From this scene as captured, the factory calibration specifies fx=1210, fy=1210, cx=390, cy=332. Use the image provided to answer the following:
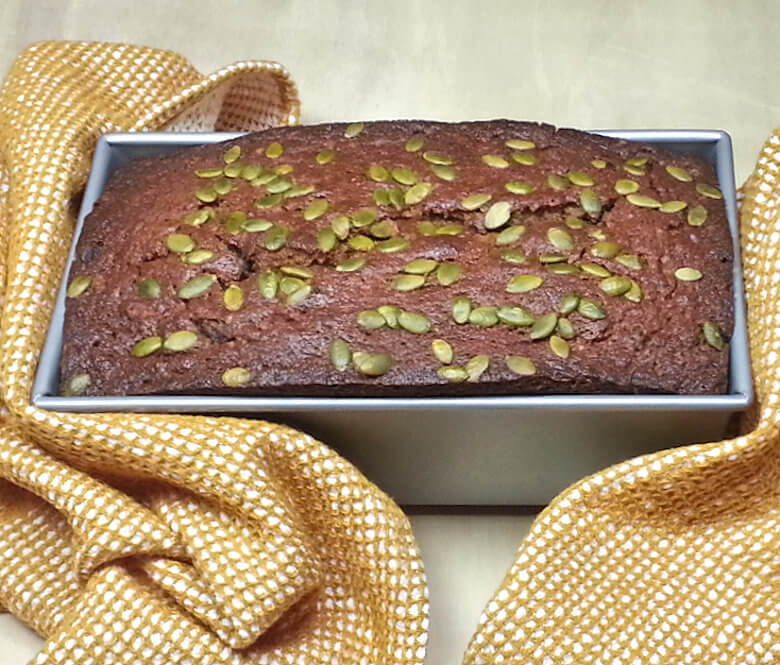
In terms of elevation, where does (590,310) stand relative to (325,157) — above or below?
below

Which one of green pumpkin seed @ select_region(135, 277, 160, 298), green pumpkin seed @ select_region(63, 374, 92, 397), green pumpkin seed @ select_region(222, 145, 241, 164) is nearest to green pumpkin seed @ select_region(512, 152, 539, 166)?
green pumpkin seed @ select_region(222, 145, 241, 164)

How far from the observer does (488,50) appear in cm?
179

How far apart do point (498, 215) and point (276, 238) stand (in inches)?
9.1

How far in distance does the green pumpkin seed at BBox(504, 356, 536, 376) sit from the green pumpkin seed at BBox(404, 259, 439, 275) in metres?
0.13

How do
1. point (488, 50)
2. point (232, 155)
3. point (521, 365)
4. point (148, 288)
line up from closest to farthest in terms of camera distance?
point (521, 365) → point (148, 288) → point (232, 155) → point (488, 50)

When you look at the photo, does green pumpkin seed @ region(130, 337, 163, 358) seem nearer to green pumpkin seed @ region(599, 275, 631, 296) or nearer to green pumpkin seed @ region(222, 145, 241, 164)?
green pumpkin seed @ region(222, 145, 241, 164)

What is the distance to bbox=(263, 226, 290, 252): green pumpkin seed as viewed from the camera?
1.25 m

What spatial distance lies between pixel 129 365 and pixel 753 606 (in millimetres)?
647

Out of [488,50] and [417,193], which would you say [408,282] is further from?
[488,50]

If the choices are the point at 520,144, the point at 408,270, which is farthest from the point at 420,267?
the point at 520,144

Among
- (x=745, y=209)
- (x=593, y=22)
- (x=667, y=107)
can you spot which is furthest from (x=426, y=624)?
(x=593, y=22)

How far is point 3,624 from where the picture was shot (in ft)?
4.07

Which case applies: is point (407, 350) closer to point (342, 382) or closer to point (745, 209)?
point (342, 382)

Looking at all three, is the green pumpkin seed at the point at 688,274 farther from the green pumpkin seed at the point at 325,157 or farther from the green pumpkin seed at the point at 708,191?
the green pumpkin seed at the point at 325,157
